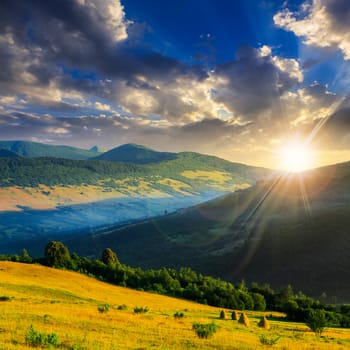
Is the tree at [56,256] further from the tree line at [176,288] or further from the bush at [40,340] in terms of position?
the bush at [40,340]

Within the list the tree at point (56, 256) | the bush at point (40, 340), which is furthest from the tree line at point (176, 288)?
the bush at point (40, 340)

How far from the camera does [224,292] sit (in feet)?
250

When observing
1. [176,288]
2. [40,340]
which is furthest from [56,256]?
[40,340]

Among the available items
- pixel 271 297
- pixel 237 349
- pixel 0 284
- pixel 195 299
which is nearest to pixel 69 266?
pixel 195 299

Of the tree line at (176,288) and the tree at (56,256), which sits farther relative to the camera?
the tree at (56,256)

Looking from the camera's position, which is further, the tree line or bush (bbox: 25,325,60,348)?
the tree line

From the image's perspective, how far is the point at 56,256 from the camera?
84.5 meters

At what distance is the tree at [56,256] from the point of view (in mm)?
83625

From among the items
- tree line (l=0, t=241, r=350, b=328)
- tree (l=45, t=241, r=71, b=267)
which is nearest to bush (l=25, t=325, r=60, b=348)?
tree line (l=0, t=241, r=350, b=328)

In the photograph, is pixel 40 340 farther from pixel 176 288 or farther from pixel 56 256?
pixel 56 256

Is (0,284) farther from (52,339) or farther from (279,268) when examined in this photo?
(279,268)

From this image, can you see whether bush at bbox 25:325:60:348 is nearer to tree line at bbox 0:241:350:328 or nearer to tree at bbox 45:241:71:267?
tree line at bbox 0:241:350:328

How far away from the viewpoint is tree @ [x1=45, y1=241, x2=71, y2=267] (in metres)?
83.6

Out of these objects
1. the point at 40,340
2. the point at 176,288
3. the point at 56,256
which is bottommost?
the point at 176,288
